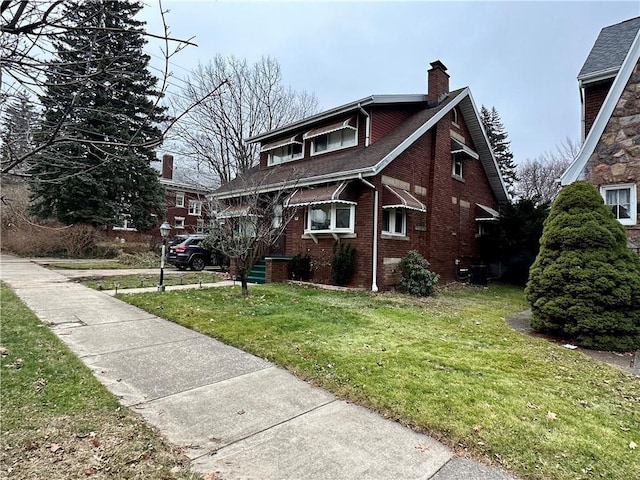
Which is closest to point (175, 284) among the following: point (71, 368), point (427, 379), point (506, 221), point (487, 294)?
point (71, 368)

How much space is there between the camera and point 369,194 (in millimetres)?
11453

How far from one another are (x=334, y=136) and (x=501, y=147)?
29.6 m

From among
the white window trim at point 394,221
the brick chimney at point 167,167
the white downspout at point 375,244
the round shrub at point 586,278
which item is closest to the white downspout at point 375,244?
the white downspout at point 375,244

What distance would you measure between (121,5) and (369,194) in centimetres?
943

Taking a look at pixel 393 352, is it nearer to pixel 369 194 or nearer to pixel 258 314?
pixel 258 314

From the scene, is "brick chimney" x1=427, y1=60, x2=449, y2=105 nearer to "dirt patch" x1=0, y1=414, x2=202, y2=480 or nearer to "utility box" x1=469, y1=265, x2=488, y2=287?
"utility box" x1=469, y1=265, x2=488, y2=287

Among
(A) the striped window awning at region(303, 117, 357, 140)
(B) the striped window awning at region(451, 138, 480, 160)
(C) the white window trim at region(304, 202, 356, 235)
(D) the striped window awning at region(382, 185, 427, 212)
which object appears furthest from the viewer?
(B) the striped window awning at region(451, 138, 480, 160)

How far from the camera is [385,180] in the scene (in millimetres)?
11758

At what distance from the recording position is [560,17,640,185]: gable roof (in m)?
7.64

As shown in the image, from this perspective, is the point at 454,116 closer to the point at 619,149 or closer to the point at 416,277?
the point at 416,277

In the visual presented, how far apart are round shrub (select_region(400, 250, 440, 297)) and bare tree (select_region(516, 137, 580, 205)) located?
24118 mm

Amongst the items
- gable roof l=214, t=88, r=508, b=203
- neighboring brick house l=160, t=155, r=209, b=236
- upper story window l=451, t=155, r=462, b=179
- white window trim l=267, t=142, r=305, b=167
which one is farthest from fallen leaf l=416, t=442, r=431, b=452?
neighboring brick house l=160, t=155, r=209, b=236

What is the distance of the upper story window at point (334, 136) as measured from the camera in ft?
43.8

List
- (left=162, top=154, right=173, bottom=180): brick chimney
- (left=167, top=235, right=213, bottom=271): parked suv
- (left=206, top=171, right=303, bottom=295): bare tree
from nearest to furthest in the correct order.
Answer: (left=206, top=171, right=303, bottom=295): bare tree → (left=167, top=235, right=213, bottom=271): parked suv → (left=162, top=154, right=173, bottom=180): brick chimney
